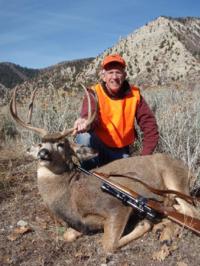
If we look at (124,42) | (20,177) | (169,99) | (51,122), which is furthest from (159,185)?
(124,42)

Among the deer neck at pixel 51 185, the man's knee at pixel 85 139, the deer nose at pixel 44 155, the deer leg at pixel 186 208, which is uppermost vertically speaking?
the deer nose at pixel 44 155

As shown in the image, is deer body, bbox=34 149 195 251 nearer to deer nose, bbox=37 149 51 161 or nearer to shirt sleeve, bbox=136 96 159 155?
deer nose, bbox=37 149 51 161

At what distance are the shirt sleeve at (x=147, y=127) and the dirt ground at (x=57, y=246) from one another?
141cm

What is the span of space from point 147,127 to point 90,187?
145 cm

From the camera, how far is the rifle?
15.4ft

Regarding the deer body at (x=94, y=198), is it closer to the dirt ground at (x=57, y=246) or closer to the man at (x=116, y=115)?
the dirt ground at (x=57, y=246)

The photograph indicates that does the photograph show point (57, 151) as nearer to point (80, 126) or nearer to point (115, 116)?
point (80, 126)

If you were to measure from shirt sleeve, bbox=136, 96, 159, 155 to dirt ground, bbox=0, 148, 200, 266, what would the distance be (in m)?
1.41

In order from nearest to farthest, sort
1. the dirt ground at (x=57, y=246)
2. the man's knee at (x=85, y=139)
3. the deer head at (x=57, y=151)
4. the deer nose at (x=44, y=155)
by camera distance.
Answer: the dirt ground at (x=57, y=246)
the deer nose at (x=44, y=155)
the deer head at (x=57, y=151)
the man's knee at (x=85, y=139)

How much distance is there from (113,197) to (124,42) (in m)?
50.5

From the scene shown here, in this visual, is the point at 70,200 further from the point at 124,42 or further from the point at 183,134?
the point at 124,42

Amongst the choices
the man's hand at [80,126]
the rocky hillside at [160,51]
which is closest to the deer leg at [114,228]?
the man's hand at [80,126]

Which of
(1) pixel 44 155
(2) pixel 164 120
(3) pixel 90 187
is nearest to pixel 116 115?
(2) pixel 164 120

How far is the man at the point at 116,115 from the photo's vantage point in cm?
612
